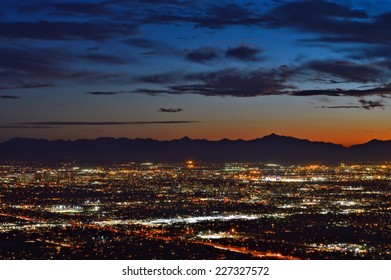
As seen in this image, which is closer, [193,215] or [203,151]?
[193,215]

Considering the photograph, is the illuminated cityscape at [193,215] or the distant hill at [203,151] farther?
the distant hill at [203,151]

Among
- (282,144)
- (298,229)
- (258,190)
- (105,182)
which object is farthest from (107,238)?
(282,144)

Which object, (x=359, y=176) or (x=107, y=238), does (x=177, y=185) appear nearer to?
(x=359, y=176)

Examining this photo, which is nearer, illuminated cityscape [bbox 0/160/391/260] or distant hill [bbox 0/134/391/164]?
illuminated cityscape [bbox 0/160/391/260]
